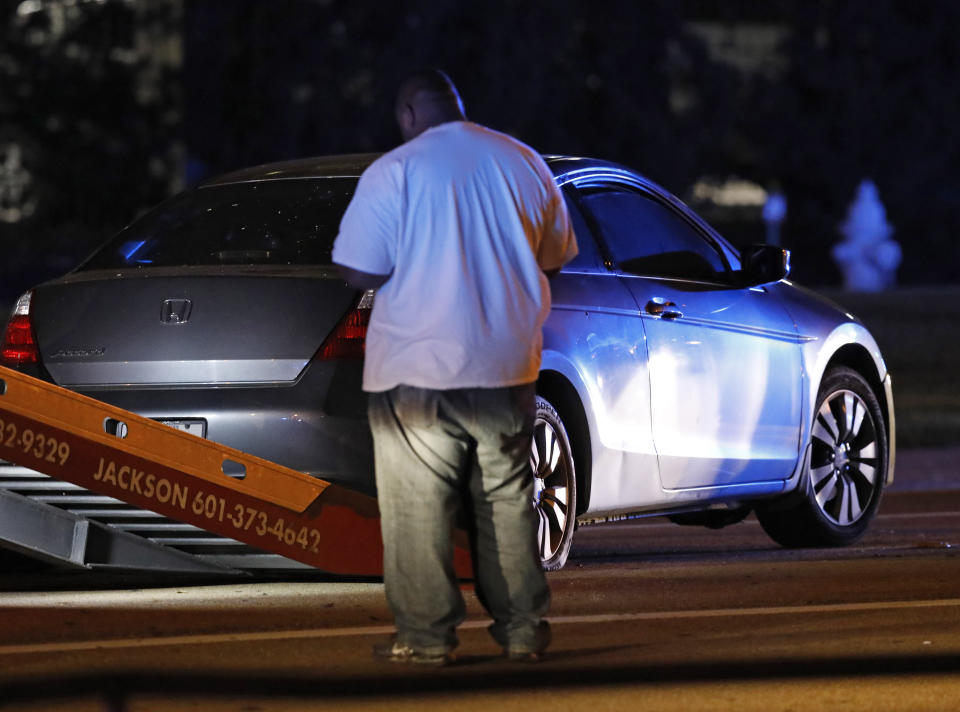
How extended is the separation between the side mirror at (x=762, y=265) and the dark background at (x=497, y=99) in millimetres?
35436

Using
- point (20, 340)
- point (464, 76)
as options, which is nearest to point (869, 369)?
point (20, 340)

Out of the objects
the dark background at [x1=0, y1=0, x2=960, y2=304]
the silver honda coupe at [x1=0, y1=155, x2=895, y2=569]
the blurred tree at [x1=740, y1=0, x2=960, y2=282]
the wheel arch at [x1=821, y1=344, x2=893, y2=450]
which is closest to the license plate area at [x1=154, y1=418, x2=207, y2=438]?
the silver honda coupe at [x1=0, y1=155, x2=895, y2=569]

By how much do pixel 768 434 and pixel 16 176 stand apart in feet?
125

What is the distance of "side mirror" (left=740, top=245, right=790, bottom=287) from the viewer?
29.3 feet

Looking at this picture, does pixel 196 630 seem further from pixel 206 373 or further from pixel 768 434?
pixel 768 434

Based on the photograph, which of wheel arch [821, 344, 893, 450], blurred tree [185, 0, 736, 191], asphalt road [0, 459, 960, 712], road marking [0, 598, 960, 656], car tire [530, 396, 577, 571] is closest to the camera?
asphalt road [0, 459, 960, 712]

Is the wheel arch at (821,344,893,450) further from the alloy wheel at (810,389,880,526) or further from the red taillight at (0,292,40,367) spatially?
the red taillight at (0,292,40,367)

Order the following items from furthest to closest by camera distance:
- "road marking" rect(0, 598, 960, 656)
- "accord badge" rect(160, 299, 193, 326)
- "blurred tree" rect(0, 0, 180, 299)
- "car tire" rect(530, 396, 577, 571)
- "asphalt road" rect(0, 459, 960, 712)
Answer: "blurred tree" rect(0, 0, 180, 299) < "car tire" rect(530, 396, 577, 571) < "accord badge" rect(160, 299, 193, 326) < "road marking" rect(0, 598, 960, 656) < "asphalt road" rect(0, 459, 960, 712)

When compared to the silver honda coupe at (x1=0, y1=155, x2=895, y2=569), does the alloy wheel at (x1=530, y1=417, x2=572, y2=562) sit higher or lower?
lower

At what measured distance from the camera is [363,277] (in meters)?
5.94

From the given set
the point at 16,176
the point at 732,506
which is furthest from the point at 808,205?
the point at 732,506

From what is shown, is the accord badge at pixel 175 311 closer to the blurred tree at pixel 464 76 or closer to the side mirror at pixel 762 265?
the side mirror at pixel 762 265

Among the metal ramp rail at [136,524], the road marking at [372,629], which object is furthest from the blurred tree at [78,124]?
the road marking at [372,629]

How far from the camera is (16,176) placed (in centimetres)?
4528
